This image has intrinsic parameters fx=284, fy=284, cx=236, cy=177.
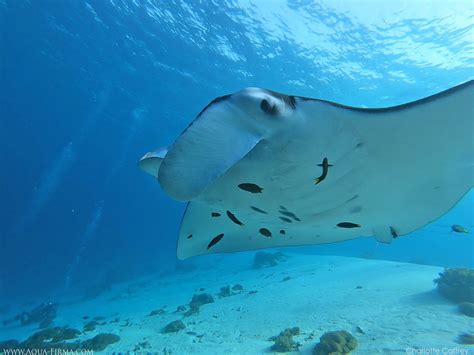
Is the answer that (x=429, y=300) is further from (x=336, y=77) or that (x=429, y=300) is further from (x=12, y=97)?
(x=12, y=97)

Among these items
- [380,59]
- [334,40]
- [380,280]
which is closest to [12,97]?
[334,40]

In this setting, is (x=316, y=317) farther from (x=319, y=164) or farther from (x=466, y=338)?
(x=319, y=164)

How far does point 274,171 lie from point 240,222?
1432 mm

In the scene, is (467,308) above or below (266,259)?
below

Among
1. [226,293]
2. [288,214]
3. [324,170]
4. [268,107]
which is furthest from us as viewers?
[226,293]

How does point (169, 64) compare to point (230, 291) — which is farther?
point (169, 64)

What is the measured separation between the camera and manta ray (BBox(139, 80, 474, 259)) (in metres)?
1.77

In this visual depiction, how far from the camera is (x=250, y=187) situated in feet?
8.81

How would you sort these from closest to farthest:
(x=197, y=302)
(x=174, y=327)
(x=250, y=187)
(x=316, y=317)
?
1. (x=250, y=187)
2. (x=316, y=317)
3. (x=174, y=327)
4. (x=197, y=302)

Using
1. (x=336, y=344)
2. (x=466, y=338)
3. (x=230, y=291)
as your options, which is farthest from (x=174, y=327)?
(x=466, y=338)

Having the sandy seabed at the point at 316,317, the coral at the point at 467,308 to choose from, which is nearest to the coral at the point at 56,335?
the sandy seabed at the point at 316,317

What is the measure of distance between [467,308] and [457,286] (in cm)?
119

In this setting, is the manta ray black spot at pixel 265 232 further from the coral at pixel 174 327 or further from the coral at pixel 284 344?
the coral at pixel 174 327

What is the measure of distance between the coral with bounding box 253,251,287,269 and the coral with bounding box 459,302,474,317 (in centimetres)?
1351
